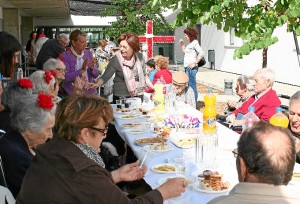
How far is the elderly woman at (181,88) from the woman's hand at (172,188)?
3.35 metres

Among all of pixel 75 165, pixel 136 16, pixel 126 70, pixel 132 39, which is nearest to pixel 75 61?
pixel 126 70

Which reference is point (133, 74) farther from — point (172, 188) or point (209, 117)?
point (172, 188)

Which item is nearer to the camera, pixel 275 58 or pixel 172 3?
pixel 172 3

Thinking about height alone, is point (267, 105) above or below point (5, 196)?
above

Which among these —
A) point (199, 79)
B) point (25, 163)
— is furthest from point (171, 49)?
point (25, 163)

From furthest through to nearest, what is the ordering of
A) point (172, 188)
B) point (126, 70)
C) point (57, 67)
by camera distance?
point (126, 70) < point (57, 67) < point (172, 188)

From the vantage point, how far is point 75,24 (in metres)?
28.3

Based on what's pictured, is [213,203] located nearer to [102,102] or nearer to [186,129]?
[102,102]

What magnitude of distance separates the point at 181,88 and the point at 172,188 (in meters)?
3.59

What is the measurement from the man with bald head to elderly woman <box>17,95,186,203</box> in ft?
1.90

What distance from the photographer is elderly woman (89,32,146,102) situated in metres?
6.30

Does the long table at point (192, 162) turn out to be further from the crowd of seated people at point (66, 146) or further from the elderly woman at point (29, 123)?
the elderly woman at point (29, 123)

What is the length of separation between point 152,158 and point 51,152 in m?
1.43

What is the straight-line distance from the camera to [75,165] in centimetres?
212
